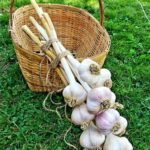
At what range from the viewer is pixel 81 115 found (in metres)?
1.91

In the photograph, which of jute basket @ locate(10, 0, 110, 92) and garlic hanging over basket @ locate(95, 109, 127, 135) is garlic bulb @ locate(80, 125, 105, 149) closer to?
garlic hanging over basket @ locate(95, 109, 127, 135)

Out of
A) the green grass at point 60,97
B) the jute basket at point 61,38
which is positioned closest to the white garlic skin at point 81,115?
the green grass at point 60,97

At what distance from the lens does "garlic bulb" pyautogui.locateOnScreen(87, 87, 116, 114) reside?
1823 millimetres

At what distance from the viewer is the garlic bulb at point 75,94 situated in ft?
6.34

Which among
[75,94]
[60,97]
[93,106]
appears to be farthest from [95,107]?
[60,97]

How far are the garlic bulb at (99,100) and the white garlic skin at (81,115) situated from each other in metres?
0.04

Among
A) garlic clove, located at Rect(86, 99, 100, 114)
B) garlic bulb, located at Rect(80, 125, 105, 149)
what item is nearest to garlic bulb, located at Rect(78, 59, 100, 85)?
garlic clove, located at Rect(86, 99, 100, 114)

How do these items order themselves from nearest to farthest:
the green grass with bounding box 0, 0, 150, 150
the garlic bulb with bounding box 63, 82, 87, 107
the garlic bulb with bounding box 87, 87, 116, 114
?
the garlic bulb with bounding box 87, 87, 116, 114 < the garlic bulb with bounding box 63, 82, 87, 107 < the green grass with bounding box 0, 0, 150, 150

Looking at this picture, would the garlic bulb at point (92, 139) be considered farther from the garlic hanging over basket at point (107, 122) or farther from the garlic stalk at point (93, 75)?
the garlic stalk at point (93, 75)

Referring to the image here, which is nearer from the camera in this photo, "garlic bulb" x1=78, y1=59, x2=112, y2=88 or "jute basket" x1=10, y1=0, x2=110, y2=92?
"garlic bulb" x1=78, y1=59, x2=112, y2=88

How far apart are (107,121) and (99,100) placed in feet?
0.33

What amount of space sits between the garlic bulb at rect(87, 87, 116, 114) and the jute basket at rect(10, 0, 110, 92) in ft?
1.47

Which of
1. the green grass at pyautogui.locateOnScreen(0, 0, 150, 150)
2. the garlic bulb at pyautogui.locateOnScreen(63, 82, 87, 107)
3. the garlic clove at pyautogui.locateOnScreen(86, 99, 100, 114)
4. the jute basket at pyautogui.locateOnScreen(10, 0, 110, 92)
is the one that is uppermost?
the garlic clove at pyautogui.locateOnScreen(86, 99, 100, 114)

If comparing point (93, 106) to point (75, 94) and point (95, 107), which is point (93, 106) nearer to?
point (95, 107)
